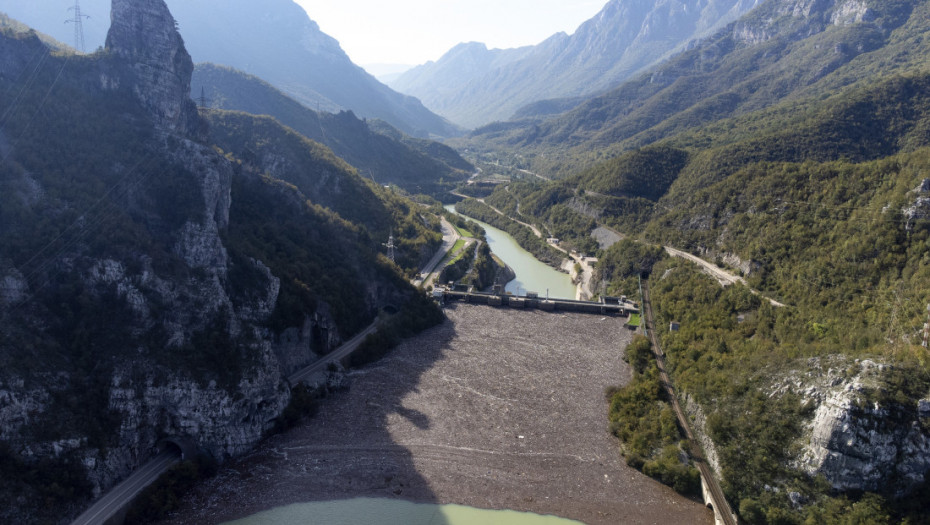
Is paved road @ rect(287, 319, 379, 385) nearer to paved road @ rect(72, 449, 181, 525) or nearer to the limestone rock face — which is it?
paved road @ rect(72, 449, 181, 525)

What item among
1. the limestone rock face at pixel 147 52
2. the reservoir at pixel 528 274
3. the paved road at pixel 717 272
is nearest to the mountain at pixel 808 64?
the reservoir at pixel 528 274

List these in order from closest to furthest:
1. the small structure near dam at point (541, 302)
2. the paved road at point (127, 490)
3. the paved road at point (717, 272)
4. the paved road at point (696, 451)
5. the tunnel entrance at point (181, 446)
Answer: the paved road at point (127, 490), the paved road at point (696, 451), the tunnel entrance at point (181, 446), the paved road at point (717, 272), the small structure near dam at point (541, 302)

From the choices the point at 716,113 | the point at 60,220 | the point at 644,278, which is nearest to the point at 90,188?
the point at 60,220

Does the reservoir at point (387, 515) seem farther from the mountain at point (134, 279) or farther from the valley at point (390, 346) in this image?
the mountain at point (134, 279)

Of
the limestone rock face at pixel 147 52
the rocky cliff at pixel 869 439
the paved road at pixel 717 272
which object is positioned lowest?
the rocky cliff at pixel 869 439

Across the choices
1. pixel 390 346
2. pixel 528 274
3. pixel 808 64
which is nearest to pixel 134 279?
pixel 390 346

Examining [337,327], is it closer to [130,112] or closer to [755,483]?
[130,112]
